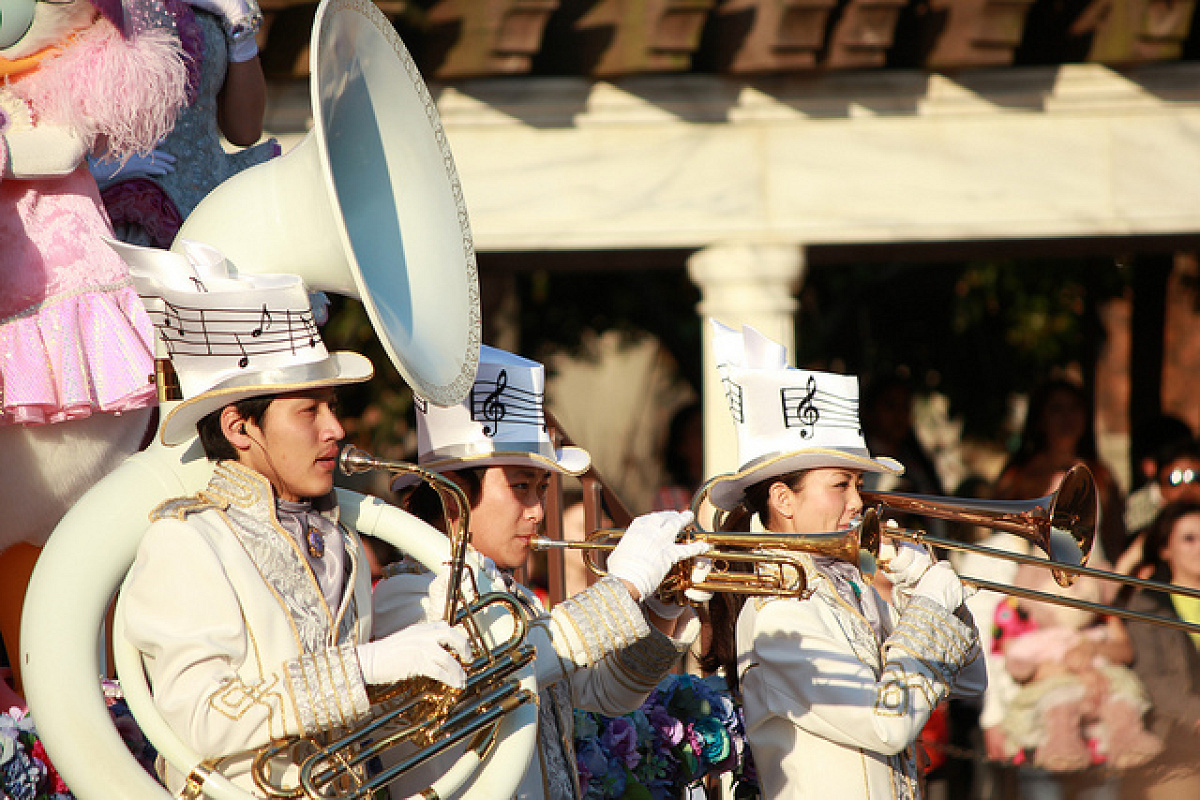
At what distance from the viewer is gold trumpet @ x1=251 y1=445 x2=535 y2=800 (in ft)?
9.74

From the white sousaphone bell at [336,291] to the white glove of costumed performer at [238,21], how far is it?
0.94 meters

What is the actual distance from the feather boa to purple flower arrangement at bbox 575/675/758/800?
1859 mm

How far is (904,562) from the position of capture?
169 inches

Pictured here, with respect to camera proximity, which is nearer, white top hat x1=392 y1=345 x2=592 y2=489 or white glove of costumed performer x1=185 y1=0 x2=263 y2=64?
white top hat x1=392 y1=345 x2=592 y2=489

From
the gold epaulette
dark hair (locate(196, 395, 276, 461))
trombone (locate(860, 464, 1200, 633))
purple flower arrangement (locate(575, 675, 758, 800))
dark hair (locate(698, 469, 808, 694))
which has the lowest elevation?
purple flower arrangement (locate(575, 675, 758, 800))

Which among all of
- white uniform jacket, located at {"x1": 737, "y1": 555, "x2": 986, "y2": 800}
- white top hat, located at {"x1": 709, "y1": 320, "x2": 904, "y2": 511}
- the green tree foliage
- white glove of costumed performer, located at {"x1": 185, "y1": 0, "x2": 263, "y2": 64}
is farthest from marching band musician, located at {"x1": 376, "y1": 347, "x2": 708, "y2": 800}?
the green tree foliage

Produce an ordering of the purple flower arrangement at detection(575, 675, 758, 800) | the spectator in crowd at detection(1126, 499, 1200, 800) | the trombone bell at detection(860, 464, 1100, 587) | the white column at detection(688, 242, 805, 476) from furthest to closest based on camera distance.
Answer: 1. the white column at detection(688, 242, 805, 476)
2. the spectator in crowd at detection(1126, 499, 1200, 800)
3. the purple flower arrangement at detection(575, 675, 758, 800)
4. the trombone bell at detection(860, 464, 1100, 587)

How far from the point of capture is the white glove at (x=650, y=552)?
3.58 metres

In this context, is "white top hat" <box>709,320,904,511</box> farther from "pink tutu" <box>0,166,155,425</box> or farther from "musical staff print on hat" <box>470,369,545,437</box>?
"pink tutu" <box>0,166,155,425</box>

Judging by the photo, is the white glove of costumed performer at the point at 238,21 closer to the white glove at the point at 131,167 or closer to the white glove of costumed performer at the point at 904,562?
the white glove at the point at 131,167

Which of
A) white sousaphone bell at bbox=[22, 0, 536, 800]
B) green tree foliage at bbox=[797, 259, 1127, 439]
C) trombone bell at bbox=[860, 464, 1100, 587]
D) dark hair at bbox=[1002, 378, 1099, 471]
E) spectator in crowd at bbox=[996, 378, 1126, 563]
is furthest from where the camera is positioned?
green tree foliage at bbox=[797, 259, 1127, 439]

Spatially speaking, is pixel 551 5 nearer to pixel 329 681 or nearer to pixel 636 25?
pixel 636 25

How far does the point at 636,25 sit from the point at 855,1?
95 cm

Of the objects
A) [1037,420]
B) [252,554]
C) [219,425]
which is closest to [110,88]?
[219,425]
